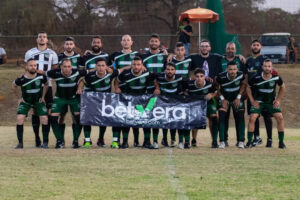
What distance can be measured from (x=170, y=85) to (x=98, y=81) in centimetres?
142

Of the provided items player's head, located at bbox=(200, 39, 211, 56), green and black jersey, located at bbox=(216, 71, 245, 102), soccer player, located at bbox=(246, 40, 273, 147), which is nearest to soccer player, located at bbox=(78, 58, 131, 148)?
player's head, located at bbox=(200, 39, 211, 56)

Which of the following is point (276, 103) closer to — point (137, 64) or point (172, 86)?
point (172, 86)

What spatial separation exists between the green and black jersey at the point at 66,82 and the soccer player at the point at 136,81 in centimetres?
85

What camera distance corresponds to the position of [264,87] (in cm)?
1204

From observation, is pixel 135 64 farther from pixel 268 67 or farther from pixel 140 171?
pixel 140 171

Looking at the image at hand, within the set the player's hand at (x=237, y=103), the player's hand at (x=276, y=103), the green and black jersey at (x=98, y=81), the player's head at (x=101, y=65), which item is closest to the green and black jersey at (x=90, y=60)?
the green and black jersey at (x=98, y=81)

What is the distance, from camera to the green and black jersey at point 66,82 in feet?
39.1

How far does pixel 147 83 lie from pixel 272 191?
532 cm

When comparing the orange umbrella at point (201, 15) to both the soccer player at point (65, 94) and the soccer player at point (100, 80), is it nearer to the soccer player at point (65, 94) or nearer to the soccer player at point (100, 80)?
the soccer player at point (100, 80)

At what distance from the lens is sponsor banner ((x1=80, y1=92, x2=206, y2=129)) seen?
12.2 metres

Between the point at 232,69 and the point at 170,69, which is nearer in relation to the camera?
the point at 170,69

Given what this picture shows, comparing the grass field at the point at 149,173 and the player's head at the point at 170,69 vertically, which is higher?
the player's head at the point at 170,69

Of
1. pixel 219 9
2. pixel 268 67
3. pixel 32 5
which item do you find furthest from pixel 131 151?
pixel 32 5

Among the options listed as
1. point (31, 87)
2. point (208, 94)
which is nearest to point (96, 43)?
point (31, 87)
